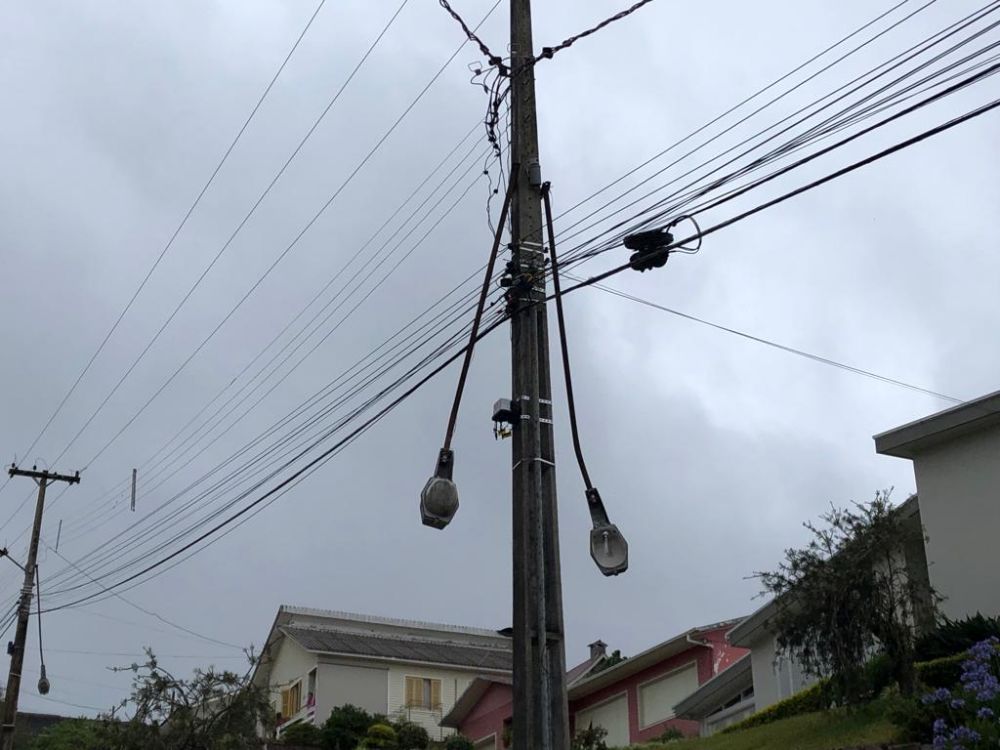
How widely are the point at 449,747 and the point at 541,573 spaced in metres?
28.1

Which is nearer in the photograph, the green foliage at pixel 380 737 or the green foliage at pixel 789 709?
the green foliage at pixel 789 709

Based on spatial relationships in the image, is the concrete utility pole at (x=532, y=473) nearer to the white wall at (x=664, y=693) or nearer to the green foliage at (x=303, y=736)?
the white wall at (x=664, y=693)

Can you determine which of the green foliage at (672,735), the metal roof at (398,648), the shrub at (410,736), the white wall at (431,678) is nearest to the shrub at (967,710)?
the green foliage at (672,735)

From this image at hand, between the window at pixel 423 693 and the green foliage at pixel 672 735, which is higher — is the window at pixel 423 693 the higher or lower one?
the higher one

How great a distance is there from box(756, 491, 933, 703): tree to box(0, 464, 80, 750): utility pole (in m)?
22.8

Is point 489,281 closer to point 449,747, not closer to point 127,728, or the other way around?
point 127,728

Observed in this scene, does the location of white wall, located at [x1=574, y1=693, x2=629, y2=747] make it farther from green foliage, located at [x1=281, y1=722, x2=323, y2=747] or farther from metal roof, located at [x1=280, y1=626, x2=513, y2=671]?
metal roof, located at [x1=280, y1=626, x2=513, y2=671]

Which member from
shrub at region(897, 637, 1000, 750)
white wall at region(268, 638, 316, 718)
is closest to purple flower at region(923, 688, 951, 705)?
shrub at region(897, 637, 1000, 750)

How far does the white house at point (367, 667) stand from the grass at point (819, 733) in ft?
79.5

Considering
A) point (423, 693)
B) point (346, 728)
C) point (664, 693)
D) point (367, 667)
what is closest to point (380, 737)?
point (346, 728)

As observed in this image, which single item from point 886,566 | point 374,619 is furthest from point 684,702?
point 374,619

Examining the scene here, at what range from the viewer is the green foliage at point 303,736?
125 feet

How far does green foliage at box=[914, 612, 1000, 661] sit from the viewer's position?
1794 centimetres

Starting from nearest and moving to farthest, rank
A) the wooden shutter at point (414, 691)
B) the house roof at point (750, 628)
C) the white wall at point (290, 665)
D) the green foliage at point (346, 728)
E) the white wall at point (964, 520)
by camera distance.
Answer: the white wall at point (964, 520) → the house roof at point (750, 628) → the green foliage at point (346, 728) → the wooden shutter at point (414, 691) → the white wall at point (290, 665)
